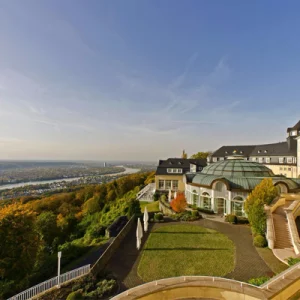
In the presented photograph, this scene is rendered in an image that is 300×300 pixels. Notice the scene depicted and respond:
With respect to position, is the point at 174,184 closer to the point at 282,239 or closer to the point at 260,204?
the point at 260,204

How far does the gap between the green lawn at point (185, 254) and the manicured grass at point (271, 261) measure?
2.12m

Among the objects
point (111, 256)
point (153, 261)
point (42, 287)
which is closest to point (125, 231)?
point (111, 256)

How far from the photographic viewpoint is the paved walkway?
1193 centimetres

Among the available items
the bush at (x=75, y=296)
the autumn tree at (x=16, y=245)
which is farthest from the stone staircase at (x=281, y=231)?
the autumn tree at (x=16, y=245)

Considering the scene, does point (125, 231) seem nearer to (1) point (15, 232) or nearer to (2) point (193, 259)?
(2) point (193, 259)

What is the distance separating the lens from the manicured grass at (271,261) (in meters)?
12.6

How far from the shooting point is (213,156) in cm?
6025

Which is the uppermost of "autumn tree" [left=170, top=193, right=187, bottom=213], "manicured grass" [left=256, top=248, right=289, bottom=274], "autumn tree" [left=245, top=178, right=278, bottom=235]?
"autumn tree" [left=245, top=178, right=278, bottom=235]

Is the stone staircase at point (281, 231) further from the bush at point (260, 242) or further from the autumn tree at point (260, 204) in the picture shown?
the autumn tree at point (260, 204)

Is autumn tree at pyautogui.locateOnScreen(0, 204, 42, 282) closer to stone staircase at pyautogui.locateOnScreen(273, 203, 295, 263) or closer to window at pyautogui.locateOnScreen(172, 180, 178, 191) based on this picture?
stone staircase at pyautogui.locateOnScreen(273, 203, 295, 263)

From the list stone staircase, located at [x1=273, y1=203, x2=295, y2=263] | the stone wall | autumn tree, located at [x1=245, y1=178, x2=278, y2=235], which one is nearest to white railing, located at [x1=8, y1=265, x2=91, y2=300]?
the stone wall

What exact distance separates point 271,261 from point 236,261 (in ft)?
7.91

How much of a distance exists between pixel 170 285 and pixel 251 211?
13.1m

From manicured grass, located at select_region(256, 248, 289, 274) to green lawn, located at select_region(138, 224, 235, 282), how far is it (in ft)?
6.95
